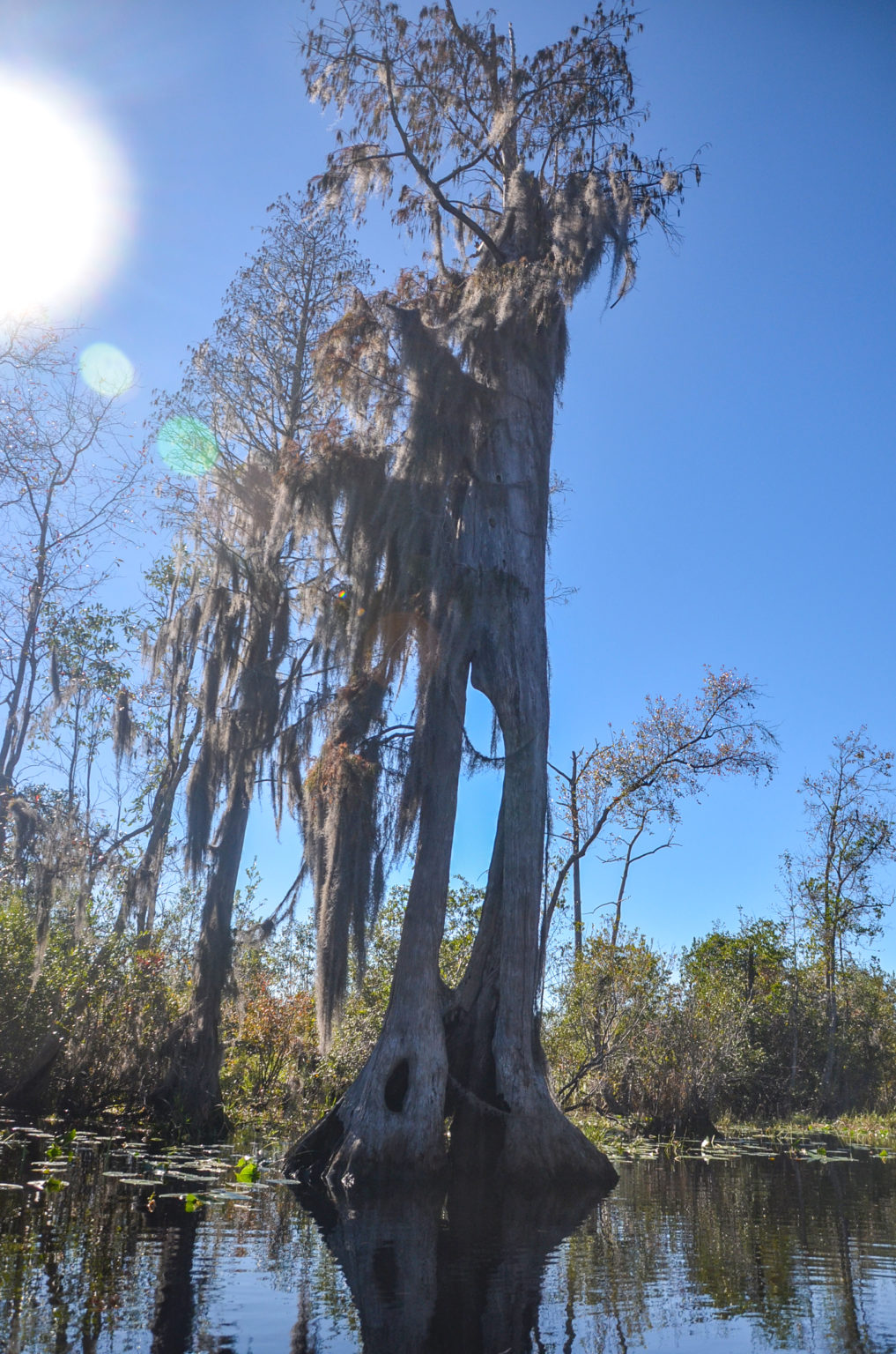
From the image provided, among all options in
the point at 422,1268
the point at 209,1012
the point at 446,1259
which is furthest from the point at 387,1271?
the point at 209,1012

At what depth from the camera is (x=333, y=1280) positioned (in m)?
3.98

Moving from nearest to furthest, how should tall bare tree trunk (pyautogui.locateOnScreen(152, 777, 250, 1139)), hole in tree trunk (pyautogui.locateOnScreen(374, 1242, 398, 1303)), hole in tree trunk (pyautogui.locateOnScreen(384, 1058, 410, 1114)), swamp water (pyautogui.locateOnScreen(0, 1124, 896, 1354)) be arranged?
swamp water (pyautogui.locateOnScreen(0, 1124, 896, 1354)) < hole in tree trunk (pyautogui.locateOnScreen(374, 1242, 398, 1303)) < hole in tree trunk (pyautogui.locateOnScreen(384, 1058, 410, 1114)) < tall bare tree trunk (pyautogui.locateOnScreen(152, 777, 250, 1139))

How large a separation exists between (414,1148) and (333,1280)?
3.93 m

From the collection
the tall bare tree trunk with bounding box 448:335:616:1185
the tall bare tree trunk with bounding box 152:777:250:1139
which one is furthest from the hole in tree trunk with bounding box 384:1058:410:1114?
the tall bare tree trunk with bounding box 152:777:250:1139

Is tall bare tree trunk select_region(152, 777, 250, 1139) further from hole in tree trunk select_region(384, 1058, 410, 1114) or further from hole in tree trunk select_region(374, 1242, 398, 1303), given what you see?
hole in tree trunk select_region(374, 1242, 398, 1303)

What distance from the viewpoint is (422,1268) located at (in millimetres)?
4270

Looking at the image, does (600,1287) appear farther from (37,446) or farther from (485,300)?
(37,446)

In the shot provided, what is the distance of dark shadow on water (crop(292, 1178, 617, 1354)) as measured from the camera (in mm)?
3244

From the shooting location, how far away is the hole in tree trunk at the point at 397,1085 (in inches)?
317

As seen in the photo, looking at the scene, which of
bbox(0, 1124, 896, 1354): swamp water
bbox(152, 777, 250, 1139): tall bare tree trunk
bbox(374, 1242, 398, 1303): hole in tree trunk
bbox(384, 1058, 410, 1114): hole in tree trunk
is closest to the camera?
bbox(0, 1124, 896, 1354): swamp water

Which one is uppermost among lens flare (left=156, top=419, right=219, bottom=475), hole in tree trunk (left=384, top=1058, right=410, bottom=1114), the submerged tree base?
lens flare (left=156, top=419, right=219, bottom=475)

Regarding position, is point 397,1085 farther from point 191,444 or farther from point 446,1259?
point 191,444

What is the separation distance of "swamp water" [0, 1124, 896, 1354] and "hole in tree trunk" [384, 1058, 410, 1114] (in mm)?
1100

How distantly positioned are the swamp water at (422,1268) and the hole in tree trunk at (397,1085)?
1100mm
